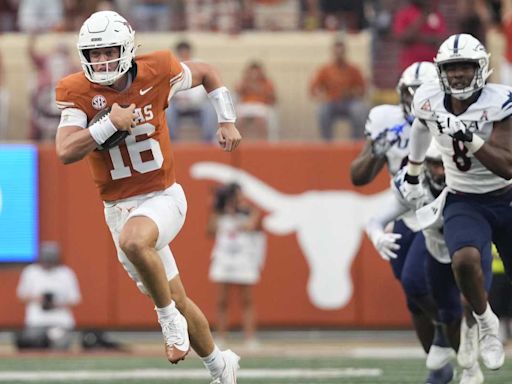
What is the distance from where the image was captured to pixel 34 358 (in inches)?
391

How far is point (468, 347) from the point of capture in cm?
695

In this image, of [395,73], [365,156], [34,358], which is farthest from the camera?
[395,73]

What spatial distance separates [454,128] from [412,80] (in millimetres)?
1063

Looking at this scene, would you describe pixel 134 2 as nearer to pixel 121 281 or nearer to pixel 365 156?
pixel 121 281

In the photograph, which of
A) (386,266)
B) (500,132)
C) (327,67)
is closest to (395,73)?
(327,67)

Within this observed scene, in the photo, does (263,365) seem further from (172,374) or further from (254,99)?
(254,99)

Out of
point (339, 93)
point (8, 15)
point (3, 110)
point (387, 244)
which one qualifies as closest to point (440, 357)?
point (387, 244)

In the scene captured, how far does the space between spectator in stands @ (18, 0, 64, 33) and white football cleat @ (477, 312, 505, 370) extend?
8.28 meters

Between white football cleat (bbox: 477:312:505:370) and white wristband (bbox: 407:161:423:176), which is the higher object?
white wristband (bbox: 407:161:423:176)

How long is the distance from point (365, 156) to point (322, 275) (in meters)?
4.87

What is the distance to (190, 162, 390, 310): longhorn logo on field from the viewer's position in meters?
12.1

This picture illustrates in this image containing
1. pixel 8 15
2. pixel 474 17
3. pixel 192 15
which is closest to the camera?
pixel 474 17

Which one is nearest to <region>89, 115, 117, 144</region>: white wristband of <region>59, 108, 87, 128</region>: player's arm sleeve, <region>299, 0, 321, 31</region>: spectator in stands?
<region>59, 108, 87, 128</region>: player's arm sleeve

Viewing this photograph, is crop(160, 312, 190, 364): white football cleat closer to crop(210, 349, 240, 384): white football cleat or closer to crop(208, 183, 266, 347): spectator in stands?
crop(210, 349, 240, 384): white football cleat
